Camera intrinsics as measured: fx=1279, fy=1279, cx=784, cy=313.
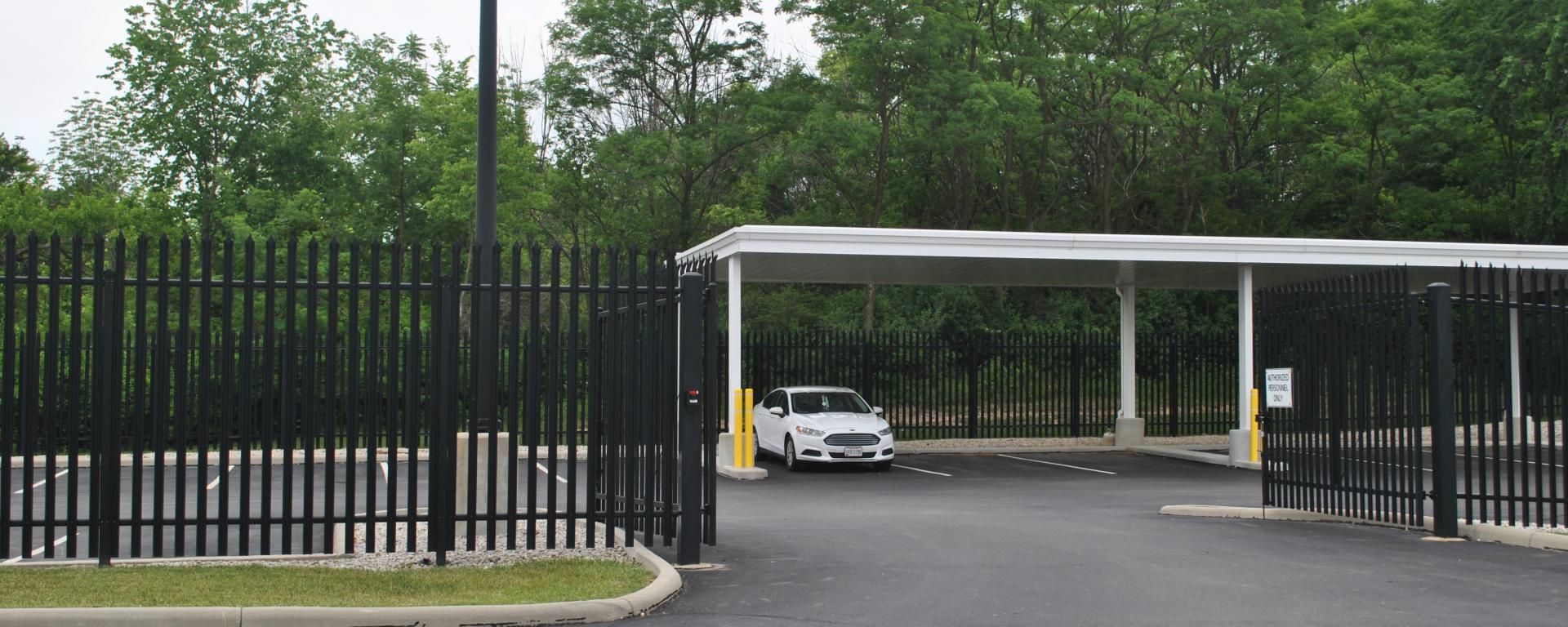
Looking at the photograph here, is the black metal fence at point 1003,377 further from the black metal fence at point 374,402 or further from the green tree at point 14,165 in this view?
the green tree at point 14,165

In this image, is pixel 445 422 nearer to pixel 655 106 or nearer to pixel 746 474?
pixel 746 474

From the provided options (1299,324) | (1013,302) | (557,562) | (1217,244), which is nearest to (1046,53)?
(1013,302)

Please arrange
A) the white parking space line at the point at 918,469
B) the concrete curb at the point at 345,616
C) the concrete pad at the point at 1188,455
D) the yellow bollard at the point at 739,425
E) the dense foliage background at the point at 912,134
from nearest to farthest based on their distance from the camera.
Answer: the concrete curb at the point at 345,616 < the yellow bollard at the point at 739,425 < the white parking space line at the point at 918,469 < the concrete pad at the point at 1188,455 < the dense foliage background at the point at 912,134

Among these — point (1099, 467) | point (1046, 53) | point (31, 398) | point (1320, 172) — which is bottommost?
point (1099, 467)

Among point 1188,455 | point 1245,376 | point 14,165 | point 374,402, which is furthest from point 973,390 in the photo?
point 14,165

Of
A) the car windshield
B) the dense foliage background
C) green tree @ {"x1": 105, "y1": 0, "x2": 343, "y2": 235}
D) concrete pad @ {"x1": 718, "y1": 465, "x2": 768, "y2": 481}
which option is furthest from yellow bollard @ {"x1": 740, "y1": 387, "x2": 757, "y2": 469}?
green tree @ {"x1": 105, "y1": 0, "x2": 343, "y2": 235}

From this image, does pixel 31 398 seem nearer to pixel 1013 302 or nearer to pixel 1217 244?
pixel 1217 244

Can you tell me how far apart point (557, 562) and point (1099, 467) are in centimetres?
1426

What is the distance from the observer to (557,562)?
902cm

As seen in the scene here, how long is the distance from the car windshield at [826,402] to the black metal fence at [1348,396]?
8523 millimetres

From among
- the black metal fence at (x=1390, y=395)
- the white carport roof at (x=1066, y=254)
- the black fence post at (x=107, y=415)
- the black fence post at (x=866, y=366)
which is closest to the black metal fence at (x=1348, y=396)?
the black metal fence at (x=1390, y=395)

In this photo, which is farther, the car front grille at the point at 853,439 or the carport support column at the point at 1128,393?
the carport support column at the point at 1128,393

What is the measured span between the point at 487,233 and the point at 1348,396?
796cm

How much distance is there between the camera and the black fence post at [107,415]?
837 cm
